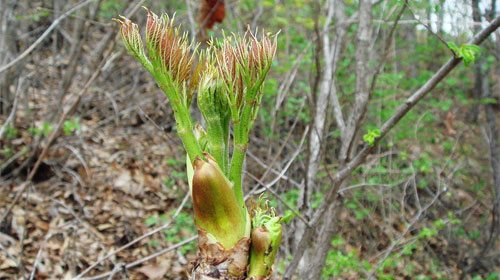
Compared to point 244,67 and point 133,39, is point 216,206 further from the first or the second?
point 133,39

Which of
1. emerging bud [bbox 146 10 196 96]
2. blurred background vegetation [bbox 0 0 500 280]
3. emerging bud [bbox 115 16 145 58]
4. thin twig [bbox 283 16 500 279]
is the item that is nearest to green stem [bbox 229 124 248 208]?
emerging bud [bbox 146 10 196 96]

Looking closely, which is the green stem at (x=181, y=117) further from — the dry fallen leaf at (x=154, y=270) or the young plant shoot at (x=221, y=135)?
the dry fallen leaf at (x=154, y=270)

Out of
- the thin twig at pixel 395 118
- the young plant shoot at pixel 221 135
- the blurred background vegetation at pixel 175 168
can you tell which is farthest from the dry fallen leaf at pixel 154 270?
the young plant shoot at pixel 221 135

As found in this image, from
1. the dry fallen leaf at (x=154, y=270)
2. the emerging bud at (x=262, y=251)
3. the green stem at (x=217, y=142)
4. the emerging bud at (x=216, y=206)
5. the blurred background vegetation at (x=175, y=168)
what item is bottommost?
the dry fallen leaf at (x=154, y=270)

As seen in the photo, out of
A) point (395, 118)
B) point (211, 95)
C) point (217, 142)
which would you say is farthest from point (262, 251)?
point (395, 118)

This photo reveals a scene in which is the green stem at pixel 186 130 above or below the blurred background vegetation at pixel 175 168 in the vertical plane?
above

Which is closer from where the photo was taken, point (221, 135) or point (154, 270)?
point (221, 135)

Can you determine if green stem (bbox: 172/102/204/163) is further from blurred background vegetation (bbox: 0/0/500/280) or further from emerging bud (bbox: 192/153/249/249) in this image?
blurred background vegetation (bbox: 0/0/500/280)

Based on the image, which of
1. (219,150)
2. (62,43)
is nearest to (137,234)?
(219,150)

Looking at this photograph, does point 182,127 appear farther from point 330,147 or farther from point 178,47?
point 330,147
